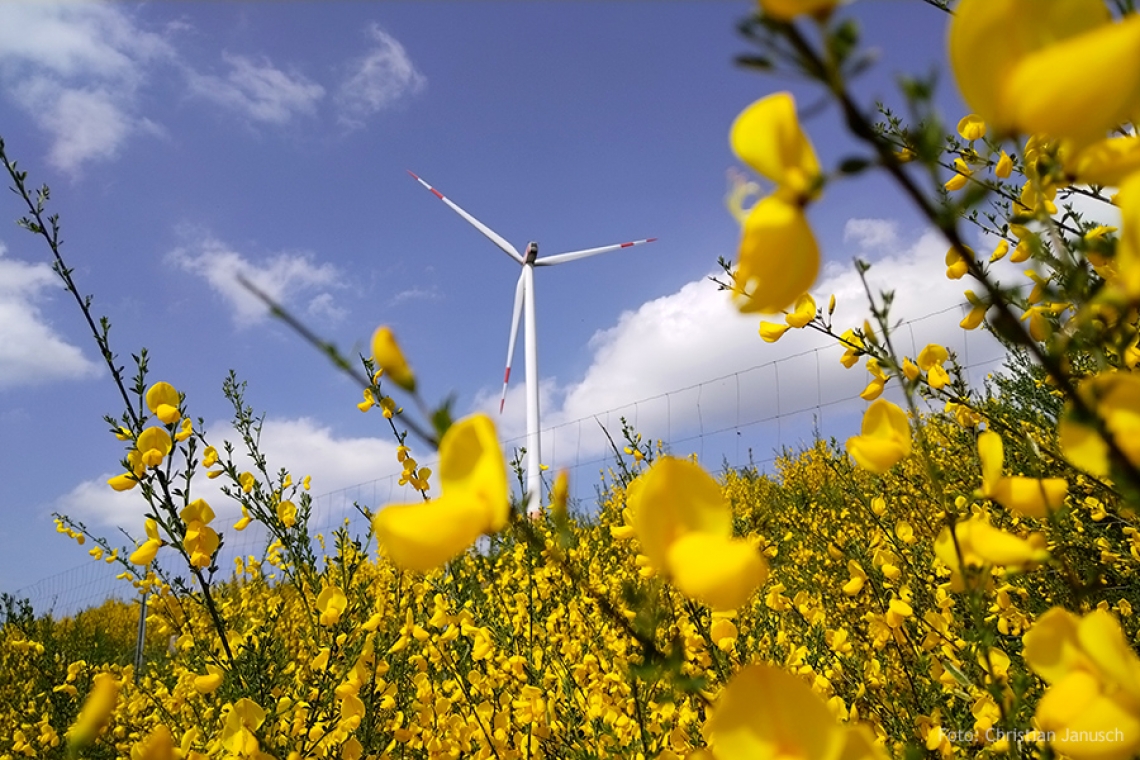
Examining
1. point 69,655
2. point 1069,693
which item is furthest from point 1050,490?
point 69,655

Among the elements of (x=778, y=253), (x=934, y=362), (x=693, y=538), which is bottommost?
(x=693, y=538)

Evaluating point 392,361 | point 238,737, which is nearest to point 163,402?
point 238,737

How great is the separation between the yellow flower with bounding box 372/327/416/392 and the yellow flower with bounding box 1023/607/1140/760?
539mm

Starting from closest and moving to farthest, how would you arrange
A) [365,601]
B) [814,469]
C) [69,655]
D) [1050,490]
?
[1050,490], [365,601], [69,655], [814,469]

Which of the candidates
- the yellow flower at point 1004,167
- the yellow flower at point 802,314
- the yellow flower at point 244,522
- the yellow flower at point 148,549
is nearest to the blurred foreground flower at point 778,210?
the yellow flower at point 802,314

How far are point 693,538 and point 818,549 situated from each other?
420cm

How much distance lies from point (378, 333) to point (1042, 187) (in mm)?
555

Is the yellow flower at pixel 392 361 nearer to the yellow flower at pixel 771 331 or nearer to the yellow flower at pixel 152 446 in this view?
the yellow flower at pixel 771 331

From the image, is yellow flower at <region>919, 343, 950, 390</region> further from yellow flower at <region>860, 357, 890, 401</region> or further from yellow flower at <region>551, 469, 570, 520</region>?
yellow flower at <region>551, 469, 570, 520</region>

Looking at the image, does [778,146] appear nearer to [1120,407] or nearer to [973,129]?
[1120,407]

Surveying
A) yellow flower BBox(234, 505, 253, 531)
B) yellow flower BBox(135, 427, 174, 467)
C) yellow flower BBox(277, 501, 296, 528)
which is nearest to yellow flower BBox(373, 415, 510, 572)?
yellow flower BBox(135, 427, 174, 467)

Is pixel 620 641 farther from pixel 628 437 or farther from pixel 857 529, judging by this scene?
pixel 857 529

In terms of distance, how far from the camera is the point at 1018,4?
387 mm

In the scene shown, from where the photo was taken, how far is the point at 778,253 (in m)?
0.41
